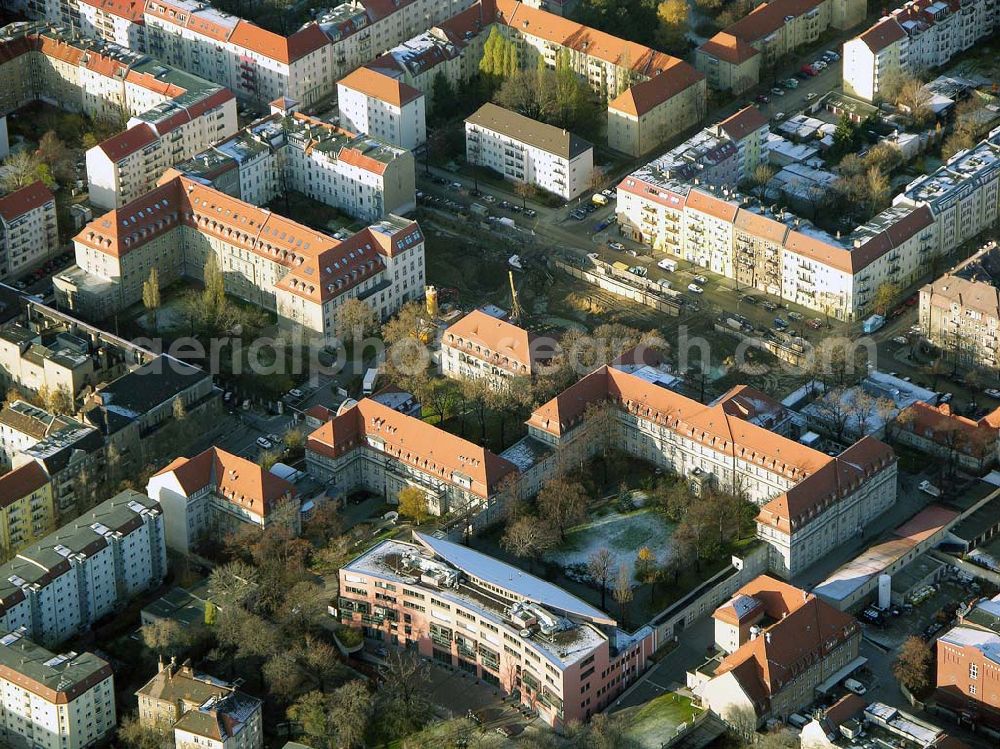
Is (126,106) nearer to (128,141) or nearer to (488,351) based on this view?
(128,141)

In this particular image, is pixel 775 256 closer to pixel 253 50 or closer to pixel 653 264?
pixel 653 264

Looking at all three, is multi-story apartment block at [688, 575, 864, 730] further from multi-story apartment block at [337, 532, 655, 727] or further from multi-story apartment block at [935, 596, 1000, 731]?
multi-story apartment block at [935, 596, 1000, 731]

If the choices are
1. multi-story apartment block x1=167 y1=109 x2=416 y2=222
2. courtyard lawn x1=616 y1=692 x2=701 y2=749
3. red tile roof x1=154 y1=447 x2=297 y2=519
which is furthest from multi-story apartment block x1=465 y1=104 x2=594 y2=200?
courtyard lawn x1=616 y1=692 x2=701 y2=749

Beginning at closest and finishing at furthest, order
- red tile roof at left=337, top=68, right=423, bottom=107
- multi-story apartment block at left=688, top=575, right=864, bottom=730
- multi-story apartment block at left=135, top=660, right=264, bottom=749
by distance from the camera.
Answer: multi-story apartment block at left=135, top=660, right=264, bottom=749, multi-story apartment block at left=688, top=575, right=864, bottom=730, red tile roof at left=337, top=68, right=423, bottom=107

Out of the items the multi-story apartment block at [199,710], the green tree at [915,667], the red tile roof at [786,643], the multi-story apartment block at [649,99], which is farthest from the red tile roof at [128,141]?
the green tree at [915,667]

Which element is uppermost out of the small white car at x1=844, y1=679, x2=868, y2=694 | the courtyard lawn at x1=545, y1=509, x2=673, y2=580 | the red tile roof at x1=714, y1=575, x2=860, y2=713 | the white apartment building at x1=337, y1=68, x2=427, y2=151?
the white apartment building at x1=337, y1=68, x2=427, y2=151

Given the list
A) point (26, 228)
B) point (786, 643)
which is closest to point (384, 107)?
point (26, 228)
